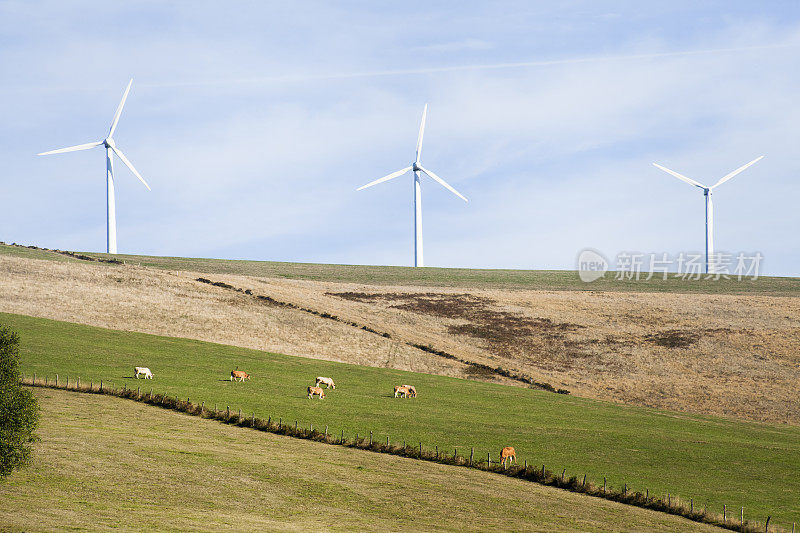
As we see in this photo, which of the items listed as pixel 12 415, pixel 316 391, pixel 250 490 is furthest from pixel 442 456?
pixel 12 415

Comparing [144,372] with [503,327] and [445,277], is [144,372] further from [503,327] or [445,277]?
[445,277]

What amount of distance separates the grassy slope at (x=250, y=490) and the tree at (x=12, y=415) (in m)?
1.01

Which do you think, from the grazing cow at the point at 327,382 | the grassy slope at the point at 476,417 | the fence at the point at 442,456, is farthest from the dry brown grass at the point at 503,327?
the fence at the point at 442,456

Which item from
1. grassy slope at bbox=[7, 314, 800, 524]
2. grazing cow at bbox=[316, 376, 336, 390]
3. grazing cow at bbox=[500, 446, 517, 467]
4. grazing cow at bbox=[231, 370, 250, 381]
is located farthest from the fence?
grazing cow at bbox=[316, 376, 336, 390]

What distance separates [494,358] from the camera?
7431cm

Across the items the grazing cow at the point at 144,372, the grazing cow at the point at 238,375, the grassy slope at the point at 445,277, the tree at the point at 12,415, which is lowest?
the grazing cow at the point at 238,375

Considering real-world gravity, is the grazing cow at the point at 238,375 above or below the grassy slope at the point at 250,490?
above

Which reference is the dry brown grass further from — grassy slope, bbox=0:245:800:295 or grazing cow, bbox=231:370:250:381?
grazing cow, bbox=231:370:250:381

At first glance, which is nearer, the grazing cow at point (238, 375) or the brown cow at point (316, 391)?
the brown cow at point (316, 391)

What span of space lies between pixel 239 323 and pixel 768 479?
49.5 meters

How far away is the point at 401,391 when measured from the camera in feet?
180

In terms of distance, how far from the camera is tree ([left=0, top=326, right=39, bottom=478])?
27.9 meters

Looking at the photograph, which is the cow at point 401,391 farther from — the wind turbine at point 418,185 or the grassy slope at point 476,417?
the wind turbine at point 418,185

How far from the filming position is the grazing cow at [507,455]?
37.9 meters
